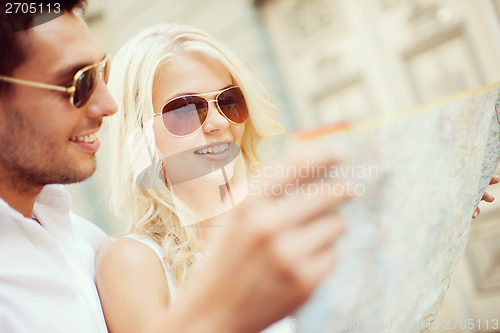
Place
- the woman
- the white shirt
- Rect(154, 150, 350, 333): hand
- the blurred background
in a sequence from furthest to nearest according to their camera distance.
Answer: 1. the blurred background
2. the woman
3. the white shirt
4. Rect(154, 150, 350, 333): hand

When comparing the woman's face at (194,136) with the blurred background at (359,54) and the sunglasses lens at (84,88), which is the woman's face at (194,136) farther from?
the blurred background at (359,54)

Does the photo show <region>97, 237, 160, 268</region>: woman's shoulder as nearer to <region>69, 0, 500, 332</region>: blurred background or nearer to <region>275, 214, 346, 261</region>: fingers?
<region>275, 214, 346, 261</region>: fingers

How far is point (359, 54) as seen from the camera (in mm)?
2082

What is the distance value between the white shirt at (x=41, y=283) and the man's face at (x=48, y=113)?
3.1 inches

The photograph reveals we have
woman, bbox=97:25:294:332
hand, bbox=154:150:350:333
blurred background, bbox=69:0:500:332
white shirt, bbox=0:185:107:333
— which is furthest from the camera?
blurred background, bbox=69:0:500:332

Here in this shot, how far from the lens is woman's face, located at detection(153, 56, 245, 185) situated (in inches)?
27.0

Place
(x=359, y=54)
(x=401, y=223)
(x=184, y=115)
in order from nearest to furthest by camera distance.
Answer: (x=401, y=223), (x=184, y=115), (x=359, y=54)

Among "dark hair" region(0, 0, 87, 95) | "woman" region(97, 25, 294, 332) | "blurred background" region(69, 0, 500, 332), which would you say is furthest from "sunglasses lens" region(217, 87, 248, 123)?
"blurred background" region(69, 0, 500, 332)

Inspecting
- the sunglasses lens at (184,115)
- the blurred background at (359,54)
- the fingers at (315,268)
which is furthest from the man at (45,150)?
the blurred background at (359,54)

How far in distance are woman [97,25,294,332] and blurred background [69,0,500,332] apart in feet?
2.19

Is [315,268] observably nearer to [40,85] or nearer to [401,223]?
[401,223]

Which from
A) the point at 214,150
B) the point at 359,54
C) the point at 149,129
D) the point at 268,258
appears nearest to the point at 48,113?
the point at 149,129

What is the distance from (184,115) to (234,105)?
0.36 ft

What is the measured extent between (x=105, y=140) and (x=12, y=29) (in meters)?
0.37
